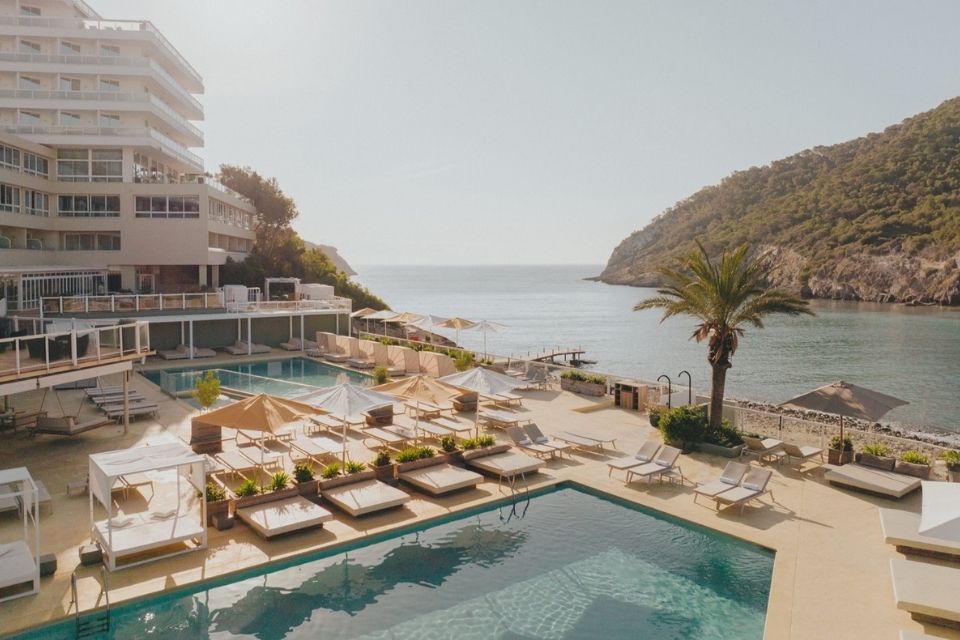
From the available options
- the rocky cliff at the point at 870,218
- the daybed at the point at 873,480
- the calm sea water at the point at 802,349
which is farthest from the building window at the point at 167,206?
the rocky cliff at the point at 870,218

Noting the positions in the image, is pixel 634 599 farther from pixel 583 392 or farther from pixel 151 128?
pixel 151 128

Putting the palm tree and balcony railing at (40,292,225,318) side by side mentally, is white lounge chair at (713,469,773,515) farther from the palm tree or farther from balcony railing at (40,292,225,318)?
balcony railing at (40,292,225,318)

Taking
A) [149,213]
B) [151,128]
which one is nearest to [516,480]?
[149,213]

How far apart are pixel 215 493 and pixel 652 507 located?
867 cm

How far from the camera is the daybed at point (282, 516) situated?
39.2 feet

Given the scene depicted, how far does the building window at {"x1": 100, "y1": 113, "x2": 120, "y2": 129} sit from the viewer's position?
41.2 m

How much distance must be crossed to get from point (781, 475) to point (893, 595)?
5.87m

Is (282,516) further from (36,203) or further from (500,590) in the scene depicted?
(36,203)

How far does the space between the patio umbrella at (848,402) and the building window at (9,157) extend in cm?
3910

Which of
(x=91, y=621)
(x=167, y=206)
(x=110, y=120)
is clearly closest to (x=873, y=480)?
(x=91, y=621)

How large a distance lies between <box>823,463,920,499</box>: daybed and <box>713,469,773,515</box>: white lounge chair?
6.12ft

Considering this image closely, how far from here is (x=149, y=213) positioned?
40688mm

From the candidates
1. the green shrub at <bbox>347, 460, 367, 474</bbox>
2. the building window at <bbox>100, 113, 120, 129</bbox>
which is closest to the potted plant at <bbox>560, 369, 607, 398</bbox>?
the green shrub at <bbox>347, 460, 367, 474</bbox>

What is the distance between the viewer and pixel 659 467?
15.4 meters
